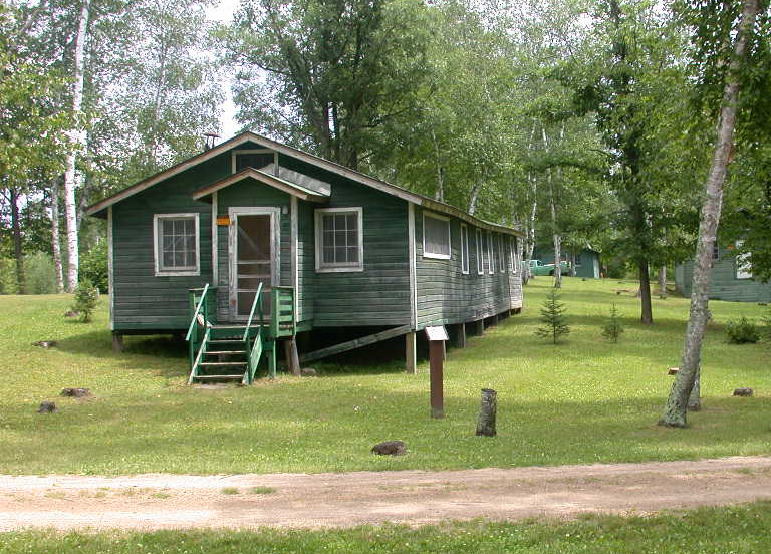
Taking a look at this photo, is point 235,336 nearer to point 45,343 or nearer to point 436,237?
point 45,343

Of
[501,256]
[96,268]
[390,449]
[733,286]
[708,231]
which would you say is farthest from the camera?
[733,286]

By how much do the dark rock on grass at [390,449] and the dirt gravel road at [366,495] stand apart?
100 cm

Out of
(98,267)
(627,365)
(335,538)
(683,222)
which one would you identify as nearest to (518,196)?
(683,222)

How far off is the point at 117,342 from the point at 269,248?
4.83 meters

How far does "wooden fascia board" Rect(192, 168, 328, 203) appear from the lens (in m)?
18.4

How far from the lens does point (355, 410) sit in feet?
46.1

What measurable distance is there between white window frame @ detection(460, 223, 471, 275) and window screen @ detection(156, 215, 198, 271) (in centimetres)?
812

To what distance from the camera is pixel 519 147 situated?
4459 centimetres

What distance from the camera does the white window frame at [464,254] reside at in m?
24.8

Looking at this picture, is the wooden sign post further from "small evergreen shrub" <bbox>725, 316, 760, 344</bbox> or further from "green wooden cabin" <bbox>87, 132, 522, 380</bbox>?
"small evergreen shrub" <bbox>725, 316, 760, 344</bbox>

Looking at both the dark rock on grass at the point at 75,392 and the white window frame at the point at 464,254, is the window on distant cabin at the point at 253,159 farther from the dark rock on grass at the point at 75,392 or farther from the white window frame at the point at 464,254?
the dark rock on grass at the point at 75,392

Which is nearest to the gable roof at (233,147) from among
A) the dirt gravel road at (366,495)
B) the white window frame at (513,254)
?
the dirt gravel road at (366,495)

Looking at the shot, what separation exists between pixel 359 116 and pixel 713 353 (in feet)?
66.7

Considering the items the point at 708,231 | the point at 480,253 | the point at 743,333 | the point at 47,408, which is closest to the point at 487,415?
the point at 708,231
